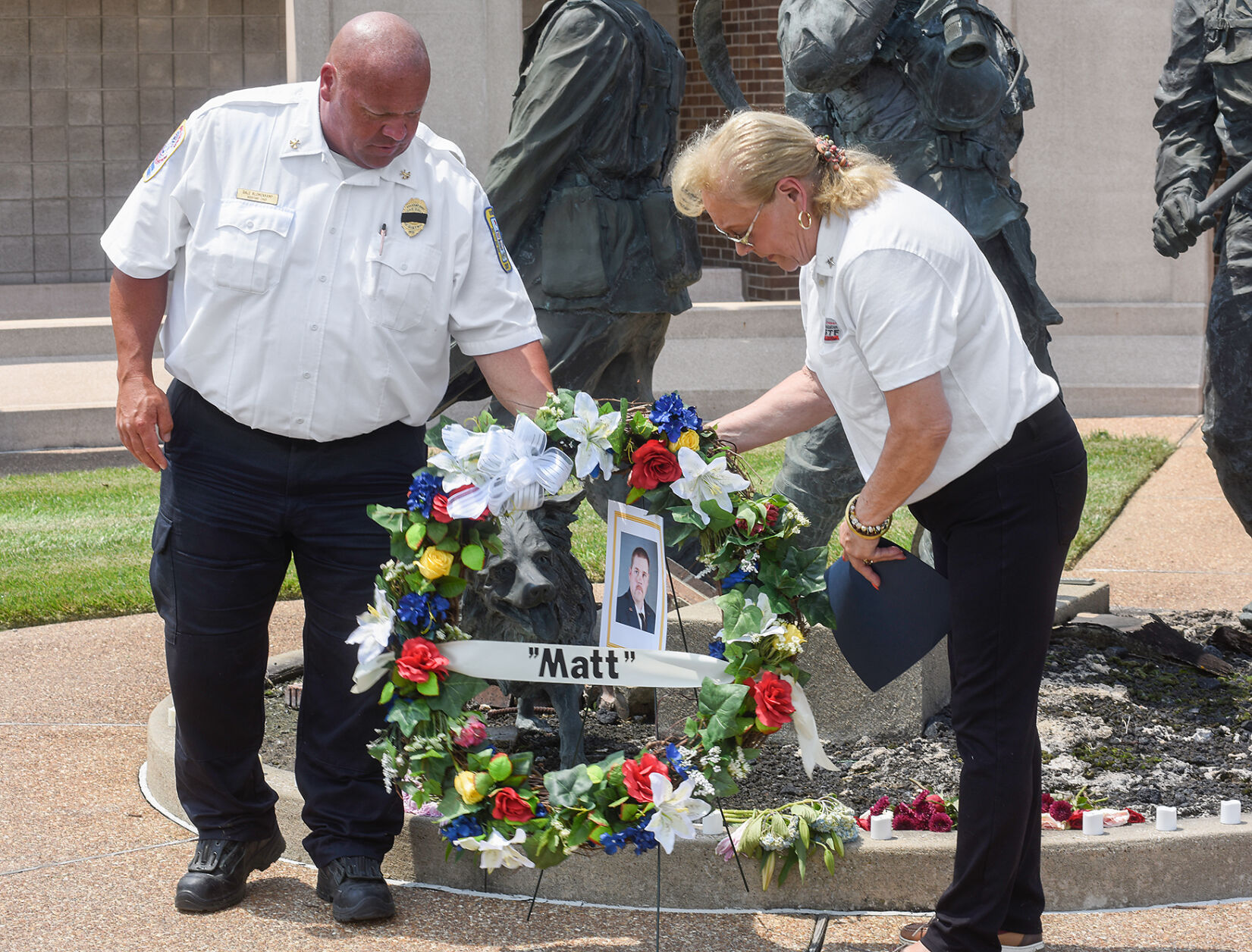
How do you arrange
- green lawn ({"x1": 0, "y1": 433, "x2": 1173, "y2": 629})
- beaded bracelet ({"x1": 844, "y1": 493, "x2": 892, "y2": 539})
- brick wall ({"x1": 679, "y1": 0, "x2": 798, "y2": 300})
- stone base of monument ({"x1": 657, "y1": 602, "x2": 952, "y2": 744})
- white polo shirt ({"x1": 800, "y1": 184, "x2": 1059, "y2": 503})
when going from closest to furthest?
white polo shirt ({"x1": 800, "y1": 184, "x2": 1059, "y2": 503}), beaded bracelet ({"x1": 844, "y1": 493, "x2": 892, "y2": 539}), stone base of monument ({"x1": 657, "y1": 602, "x2": 952, "y2": 744}), green lawn ({"x1": 0, "y1": 433, "x2": 1173, "y2": 629}), brick wall ({"x1": 679, "y1": 0, "x2": 798, "y2": 300})

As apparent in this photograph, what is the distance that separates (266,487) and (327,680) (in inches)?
20.6

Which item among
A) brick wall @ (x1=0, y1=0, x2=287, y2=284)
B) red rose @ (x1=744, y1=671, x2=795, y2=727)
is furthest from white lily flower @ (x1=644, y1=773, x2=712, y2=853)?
brick wall @ (x1=0, y1=0, x2=287, y2=284)

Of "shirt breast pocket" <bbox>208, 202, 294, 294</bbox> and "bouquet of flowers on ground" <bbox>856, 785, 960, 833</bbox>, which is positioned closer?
"shirt breast pocket" <bbox>208, 202, 294, 294</bbox>

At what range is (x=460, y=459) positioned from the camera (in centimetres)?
339

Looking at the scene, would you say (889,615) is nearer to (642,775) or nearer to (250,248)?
(642,775)

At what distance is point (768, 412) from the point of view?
139 inches

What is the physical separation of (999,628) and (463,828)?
122 centimetres

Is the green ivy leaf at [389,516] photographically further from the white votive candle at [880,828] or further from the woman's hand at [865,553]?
the white votive candle at [880,828]

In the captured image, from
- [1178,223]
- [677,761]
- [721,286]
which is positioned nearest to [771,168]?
[677,761]

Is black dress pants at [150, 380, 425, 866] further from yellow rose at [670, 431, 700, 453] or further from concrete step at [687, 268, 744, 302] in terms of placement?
concrete step at [687, 268, 744, 302]

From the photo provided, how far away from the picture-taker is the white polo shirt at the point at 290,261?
139 inches

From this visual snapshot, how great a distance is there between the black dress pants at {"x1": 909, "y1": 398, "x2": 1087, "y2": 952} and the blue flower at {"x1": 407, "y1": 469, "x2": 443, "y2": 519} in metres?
1.07

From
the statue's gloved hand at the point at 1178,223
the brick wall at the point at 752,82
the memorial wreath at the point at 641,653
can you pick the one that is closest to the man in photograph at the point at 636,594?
the memorial wreath at the point at 641,653

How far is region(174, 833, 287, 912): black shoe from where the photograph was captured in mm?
3674
